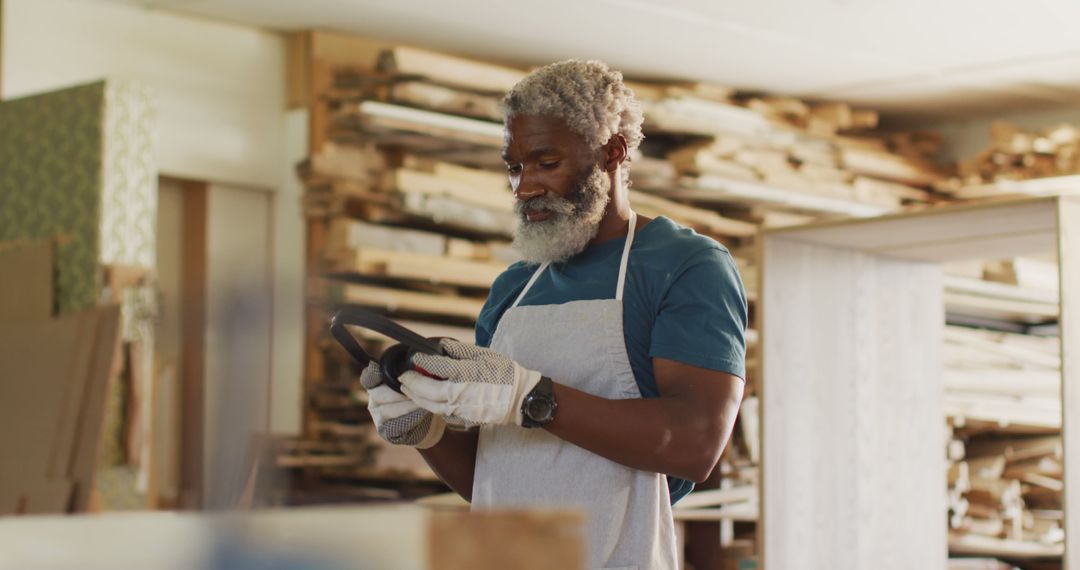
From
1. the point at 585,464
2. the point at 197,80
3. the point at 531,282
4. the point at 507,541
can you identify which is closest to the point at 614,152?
the point at 531,282

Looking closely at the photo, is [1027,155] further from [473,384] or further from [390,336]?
[390,336]

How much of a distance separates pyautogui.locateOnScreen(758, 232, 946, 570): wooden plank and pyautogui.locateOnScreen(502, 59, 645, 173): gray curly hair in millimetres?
2140

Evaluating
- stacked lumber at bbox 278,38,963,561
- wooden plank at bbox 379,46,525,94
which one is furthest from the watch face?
wooden plank at bbox 379,46,525,94

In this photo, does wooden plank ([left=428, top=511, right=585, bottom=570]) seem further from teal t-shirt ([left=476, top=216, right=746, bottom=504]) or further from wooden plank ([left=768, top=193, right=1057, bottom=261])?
wooden plank ([left=768, top=193, right=1057, bottom=261])

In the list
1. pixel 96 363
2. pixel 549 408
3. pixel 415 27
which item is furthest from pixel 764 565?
pixel 415 27

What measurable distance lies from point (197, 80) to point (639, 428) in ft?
18.9

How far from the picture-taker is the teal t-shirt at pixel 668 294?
229cm

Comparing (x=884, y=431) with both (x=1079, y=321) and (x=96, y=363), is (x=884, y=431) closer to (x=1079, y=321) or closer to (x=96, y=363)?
(x=1079, y=321)

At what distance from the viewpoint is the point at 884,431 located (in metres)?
4.89

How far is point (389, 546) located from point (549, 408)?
1.38 metres

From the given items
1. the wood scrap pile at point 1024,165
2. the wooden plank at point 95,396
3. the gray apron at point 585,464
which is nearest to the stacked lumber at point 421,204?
the wooden plank at point 95,396

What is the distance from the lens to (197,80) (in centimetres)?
743

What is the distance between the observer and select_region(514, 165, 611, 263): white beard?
2.48 meters

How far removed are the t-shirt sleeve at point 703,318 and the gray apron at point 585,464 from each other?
11cm
